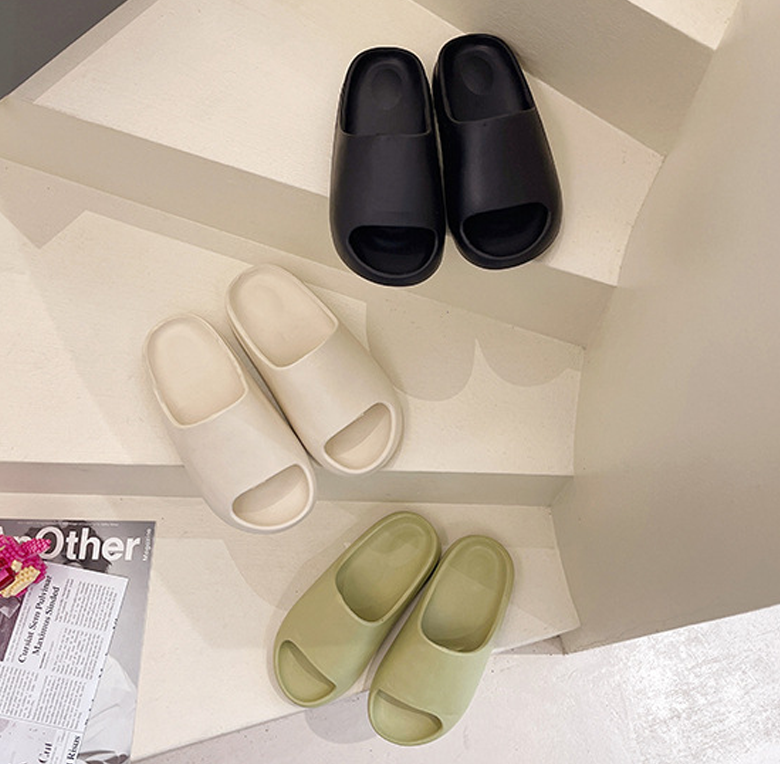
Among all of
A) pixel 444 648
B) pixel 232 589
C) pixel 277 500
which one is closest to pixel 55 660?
pixel 232 589

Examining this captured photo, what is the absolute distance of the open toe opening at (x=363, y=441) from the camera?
3.50ft

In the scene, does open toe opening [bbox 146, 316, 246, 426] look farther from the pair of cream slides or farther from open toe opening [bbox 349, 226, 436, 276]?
open toe opening [bbox 349, 226, 436, 276]

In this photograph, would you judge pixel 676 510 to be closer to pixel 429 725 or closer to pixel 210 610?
pixel 429 725

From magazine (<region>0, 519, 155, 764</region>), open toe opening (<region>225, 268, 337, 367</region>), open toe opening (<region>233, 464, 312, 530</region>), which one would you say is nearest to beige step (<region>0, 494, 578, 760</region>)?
magazine (<region>0, 519, 155, 764</region>)

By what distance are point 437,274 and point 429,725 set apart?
66cm

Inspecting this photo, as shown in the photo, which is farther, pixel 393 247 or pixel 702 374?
pixel 393 247

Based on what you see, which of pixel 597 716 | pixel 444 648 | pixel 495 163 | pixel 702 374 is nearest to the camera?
pixel 702 374

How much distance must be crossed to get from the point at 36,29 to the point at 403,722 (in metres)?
1.02

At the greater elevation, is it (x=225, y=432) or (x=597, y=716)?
(x=225, y=432)

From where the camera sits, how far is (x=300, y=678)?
3.82 feet

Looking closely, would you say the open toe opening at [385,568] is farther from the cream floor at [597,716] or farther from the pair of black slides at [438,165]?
the pair of black slides at [438,165]

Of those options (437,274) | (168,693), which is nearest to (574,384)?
(437,274)

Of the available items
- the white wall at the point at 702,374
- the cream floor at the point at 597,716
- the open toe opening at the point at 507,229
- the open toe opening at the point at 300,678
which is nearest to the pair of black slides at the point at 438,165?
the open toe opening at the point at 507,229

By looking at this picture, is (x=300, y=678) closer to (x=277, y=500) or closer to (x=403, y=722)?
(x=403, y=722)
